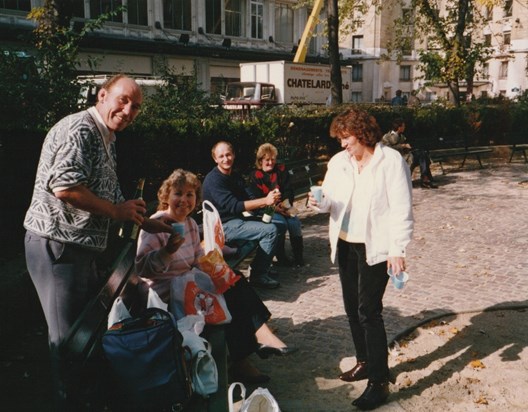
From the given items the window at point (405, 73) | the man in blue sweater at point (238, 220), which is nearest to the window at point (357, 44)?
the window at point (405, 73)

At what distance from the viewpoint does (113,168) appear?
336 centimetres

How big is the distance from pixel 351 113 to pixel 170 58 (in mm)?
34322

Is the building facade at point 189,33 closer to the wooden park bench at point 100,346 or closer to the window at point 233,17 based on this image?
the window at point 233,17

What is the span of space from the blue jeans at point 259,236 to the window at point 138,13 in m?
31.6

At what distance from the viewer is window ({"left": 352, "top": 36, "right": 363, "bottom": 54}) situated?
62634mm

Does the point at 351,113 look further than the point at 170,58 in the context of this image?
No

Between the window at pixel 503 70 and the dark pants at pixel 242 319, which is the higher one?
the window at pixel 503 70

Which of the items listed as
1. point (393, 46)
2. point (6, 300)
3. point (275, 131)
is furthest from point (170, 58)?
point (6, 300)

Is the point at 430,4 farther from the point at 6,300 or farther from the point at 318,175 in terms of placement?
the point at 6,300

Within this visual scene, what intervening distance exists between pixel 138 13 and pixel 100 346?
1391 inches

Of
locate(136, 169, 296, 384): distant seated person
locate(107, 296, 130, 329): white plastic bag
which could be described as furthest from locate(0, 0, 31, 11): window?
locate(107, 296, 130, 329): white plastic bag

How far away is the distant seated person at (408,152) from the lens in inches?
485

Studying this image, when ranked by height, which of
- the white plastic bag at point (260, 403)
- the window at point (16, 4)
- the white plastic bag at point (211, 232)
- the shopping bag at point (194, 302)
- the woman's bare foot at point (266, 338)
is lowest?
the woman's bare foot at point (266, 338)

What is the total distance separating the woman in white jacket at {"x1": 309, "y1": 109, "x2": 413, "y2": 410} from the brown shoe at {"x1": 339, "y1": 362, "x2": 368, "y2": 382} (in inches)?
8.6
